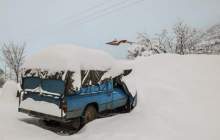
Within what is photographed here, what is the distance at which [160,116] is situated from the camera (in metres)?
9.12

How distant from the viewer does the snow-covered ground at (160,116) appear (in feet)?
25.3

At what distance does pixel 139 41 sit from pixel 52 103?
44.5 meters

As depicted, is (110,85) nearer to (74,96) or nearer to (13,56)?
(74,96)

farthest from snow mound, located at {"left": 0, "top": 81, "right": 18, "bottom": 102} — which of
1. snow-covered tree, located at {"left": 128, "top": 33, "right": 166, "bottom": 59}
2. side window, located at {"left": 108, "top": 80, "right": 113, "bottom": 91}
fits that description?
snow-covered tree, located at {"left": 128, "top": 33, "right": 166, "bottom": 59}

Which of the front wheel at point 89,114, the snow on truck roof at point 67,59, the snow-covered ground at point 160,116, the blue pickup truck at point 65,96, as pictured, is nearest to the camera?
the snow-covered ground at point 160,116

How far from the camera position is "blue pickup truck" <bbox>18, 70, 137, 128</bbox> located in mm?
7910

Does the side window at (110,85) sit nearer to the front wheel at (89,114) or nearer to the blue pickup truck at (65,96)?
the blue pickup truck at (65,96)

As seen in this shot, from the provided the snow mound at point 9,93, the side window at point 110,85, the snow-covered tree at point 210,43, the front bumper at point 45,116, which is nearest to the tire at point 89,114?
the front bumper at point 45,116

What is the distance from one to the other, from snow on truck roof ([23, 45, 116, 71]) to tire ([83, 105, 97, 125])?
1415 millimetres

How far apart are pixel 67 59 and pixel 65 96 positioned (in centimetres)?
121

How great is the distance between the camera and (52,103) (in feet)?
26.9

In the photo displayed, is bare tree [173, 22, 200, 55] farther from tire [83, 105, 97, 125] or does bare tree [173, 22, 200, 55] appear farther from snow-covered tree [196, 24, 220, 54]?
tire [83, 105, 97, 125]

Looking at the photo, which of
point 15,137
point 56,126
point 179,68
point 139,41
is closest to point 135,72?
point 179,68

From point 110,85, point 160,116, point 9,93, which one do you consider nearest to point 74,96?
point 110,85
